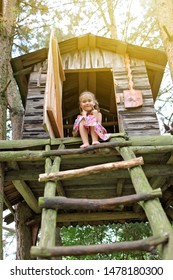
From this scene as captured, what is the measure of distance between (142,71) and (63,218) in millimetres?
3463

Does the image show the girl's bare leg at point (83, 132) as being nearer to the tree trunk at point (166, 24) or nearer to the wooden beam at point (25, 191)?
the wooden beam at point (25, 191)

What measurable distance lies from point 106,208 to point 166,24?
15.9ft

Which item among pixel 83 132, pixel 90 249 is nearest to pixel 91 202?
pixel 90 249

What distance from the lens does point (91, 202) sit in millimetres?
2408

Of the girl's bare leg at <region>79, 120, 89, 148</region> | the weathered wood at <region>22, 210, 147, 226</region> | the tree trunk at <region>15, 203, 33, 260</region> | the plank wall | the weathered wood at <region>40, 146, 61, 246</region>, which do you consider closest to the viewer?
the weathered wood at <region>40, 146, 61, 246</region>

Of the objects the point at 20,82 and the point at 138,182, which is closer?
the point at 138,182

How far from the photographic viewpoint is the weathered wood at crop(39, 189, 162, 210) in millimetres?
2393

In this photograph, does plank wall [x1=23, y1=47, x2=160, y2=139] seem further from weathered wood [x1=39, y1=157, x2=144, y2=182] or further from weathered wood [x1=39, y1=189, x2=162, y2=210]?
weathered wood [x1=39, y1=189, x2=162, y2=210]

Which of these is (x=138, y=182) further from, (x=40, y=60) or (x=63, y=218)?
(x=40, y=60)

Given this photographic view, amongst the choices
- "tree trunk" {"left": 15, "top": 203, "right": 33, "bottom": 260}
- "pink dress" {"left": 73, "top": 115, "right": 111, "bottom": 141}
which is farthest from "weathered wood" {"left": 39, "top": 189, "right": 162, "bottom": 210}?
"tree trunk" {"left": 15, "top": 203, "right": 33, "bottom": 260}

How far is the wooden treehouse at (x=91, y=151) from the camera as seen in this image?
2.46m

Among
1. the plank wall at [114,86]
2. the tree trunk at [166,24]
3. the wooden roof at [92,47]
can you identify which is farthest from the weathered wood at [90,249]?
the wooden roof at [92,47]
